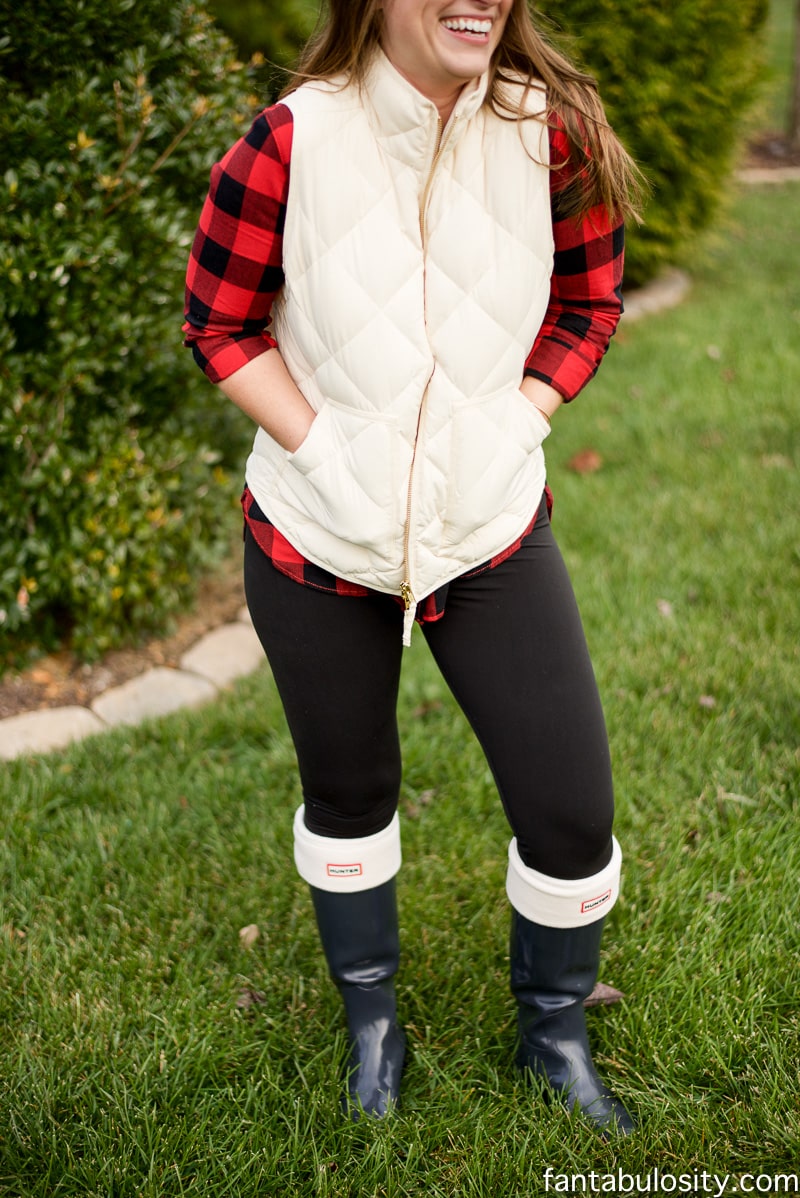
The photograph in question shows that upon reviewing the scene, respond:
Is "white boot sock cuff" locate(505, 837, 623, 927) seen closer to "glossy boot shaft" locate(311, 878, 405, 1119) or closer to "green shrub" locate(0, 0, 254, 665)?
"glossy boot shaft" locate(311, 878, 405, 1119)

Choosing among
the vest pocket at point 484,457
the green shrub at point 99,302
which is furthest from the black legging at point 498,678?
the green shrub at point 99,302

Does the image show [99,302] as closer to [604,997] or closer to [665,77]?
[604,997]

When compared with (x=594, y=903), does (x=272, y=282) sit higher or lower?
higher

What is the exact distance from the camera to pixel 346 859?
1946 mm

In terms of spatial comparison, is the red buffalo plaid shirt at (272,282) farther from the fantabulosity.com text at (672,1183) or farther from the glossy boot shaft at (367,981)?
the fantabulosity.com text at (672,1183)

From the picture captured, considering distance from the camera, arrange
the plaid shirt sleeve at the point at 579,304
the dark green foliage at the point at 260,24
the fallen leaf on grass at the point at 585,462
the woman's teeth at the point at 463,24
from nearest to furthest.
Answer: the woman's teeth at the point at 463,24 → the plaid shirt sleeve at the point at 579,304 → the fallen leaf on grass at the point at 585,462 → the dark green foliage at the point at 260,24

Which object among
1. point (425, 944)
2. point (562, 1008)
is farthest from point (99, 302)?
point (562, 1008)

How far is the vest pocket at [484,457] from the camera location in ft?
5.21

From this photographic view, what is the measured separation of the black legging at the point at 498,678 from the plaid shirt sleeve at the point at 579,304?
0.84 ft

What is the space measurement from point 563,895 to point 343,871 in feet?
1.34

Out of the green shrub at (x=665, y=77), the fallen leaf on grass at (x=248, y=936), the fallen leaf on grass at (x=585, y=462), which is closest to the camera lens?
the fallen leaf on grass at (x=248, y=936)

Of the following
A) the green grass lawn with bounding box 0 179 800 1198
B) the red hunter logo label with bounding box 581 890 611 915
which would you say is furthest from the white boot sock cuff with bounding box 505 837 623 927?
the green grass lawn with bounding box 0 179 800 1198

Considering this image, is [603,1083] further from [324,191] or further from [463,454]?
[324,191]

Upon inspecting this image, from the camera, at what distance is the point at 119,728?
10.5ft
